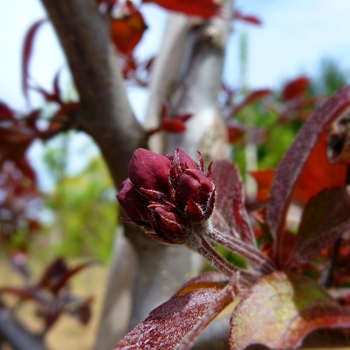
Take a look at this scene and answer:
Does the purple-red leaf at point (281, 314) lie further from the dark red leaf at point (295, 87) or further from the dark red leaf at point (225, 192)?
the dark red leaf at point (295, 87)

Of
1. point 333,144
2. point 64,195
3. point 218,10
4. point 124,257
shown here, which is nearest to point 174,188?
point 333,144

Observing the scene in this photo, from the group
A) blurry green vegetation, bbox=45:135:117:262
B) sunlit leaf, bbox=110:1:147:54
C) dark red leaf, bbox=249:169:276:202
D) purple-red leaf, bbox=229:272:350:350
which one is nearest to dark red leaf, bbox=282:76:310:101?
sunlit leaf, bbox=110:1:147:54

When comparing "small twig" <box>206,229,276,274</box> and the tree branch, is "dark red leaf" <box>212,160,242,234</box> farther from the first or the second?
the tree branch

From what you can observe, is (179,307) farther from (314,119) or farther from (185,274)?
(185,274)

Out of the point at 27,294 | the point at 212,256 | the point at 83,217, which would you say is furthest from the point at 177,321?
the point at 83,217

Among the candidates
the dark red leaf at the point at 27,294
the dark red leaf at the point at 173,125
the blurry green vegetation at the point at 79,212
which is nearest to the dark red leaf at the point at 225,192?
the dark red leaf at the point at 173,125

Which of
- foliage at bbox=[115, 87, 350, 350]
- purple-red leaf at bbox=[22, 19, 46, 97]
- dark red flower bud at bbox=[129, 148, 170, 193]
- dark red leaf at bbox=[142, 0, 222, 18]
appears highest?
purple-red leaf at bbox=[22, 19, 46, 97]
